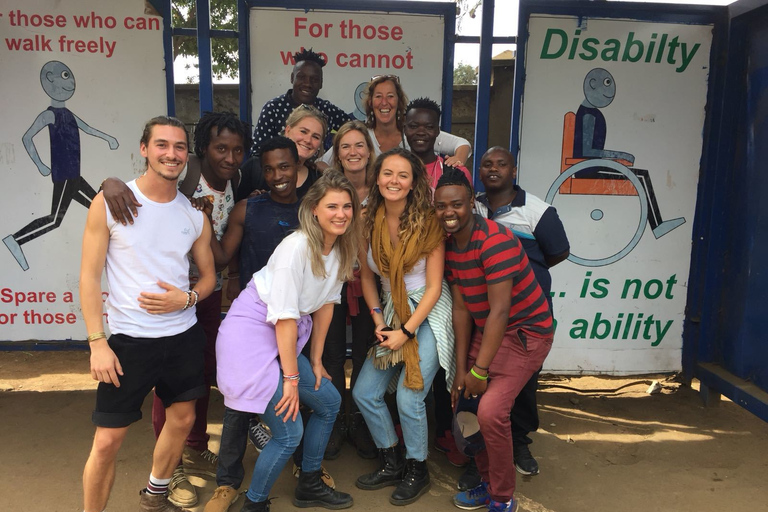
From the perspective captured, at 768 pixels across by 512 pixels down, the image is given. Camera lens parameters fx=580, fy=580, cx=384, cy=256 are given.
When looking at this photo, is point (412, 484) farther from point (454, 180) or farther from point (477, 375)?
point (454, 180)

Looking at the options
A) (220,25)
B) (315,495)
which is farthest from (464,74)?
(315,495)

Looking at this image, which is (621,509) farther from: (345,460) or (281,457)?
(281,457)

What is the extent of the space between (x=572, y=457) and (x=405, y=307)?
5.09 feet

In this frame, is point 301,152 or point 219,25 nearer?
point 301,152

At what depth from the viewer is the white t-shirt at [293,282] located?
2.62 meters

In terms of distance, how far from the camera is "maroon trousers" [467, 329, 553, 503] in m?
2.75

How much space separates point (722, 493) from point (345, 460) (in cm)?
211

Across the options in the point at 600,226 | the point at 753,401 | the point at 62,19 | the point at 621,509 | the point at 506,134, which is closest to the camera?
the point at 621,509

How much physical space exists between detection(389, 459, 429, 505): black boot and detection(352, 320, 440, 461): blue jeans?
0.06 m

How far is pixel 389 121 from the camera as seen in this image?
11.4 feet

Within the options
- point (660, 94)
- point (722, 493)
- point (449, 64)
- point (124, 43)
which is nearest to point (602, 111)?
point (660, 94)

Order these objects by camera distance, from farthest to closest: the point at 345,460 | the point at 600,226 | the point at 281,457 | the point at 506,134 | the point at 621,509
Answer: the point at 506,134
the point at 600,226
the point at 345,460
the point at 621,509
the point at 281,457

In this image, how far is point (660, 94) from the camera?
4188 mm

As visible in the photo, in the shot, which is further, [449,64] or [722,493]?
[449,64]
